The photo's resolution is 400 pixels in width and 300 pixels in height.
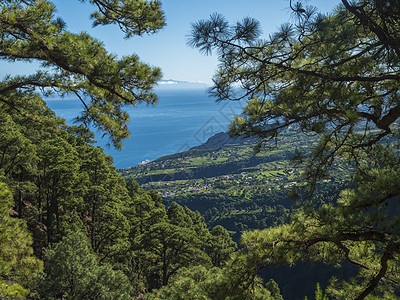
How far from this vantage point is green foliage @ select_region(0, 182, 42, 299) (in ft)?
16.5

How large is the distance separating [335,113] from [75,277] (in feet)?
31.1

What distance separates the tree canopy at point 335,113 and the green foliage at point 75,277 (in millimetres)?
7781

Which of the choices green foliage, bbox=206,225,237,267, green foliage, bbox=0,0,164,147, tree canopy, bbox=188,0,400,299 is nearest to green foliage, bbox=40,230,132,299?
green foliage, bbox=0,0,164,147

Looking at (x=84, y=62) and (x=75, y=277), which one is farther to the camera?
(x=75, y=277)

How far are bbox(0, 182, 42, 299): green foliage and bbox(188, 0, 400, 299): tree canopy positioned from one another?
448cm

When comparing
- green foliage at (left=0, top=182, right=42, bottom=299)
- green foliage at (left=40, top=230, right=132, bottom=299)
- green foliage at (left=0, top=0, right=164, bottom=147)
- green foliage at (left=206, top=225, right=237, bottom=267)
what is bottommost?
green foliage at (left=206, top=225, right=237, bottom=267)

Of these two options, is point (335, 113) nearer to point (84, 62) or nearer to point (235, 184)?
point (84, 62)

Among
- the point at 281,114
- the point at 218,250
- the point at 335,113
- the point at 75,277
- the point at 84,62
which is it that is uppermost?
the point at 84,62

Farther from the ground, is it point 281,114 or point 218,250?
point 281,114

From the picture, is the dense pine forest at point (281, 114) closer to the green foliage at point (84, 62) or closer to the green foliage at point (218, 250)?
the green foliage at point (84, 62)

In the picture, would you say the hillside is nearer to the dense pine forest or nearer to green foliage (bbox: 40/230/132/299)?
green foliage (bbox: 40/230/132/299)

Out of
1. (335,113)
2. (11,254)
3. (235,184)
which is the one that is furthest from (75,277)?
(235,184)

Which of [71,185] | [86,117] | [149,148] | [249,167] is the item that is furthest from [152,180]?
[86,117]

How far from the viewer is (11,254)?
590 cm
